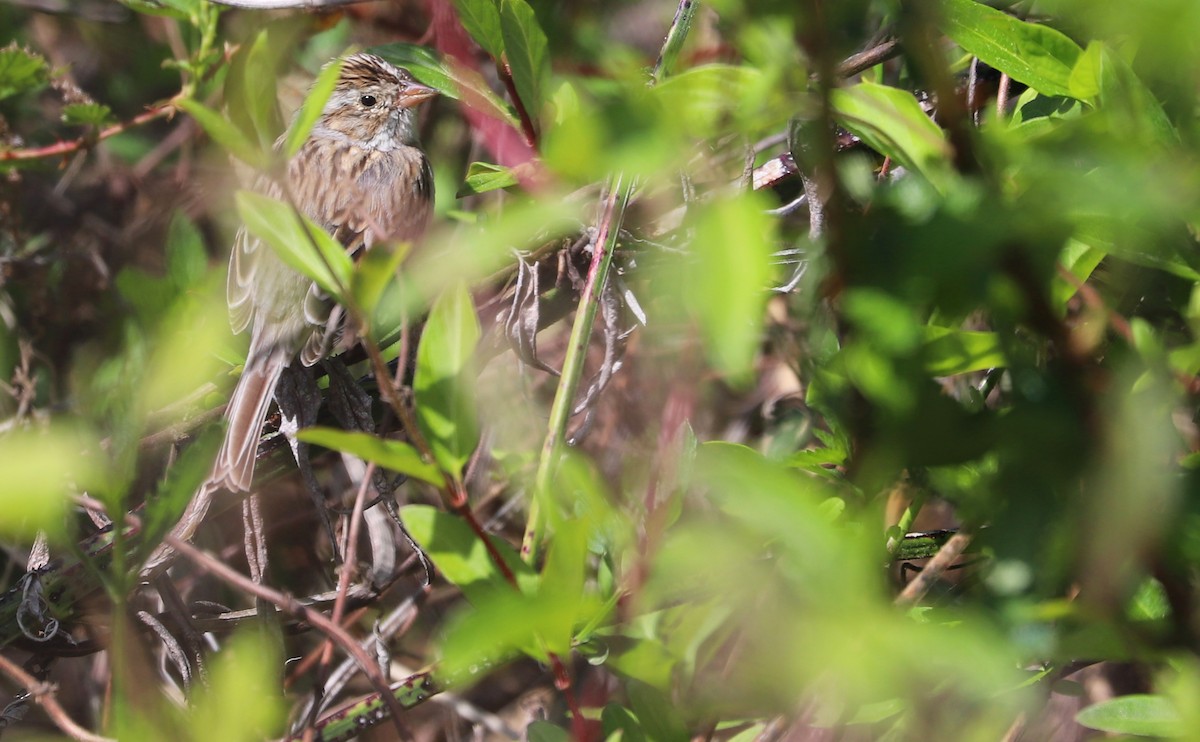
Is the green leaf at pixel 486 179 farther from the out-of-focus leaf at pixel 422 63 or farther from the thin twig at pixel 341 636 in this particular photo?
the thin twig at pixel 341 636

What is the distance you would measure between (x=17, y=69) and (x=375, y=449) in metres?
1.95

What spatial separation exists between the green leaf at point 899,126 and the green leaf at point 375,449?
0.52 meters

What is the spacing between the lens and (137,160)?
337 centimetres

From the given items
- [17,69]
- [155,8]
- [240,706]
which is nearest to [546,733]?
[240,706]

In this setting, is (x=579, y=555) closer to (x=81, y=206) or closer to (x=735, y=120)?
(x=735, y=120)

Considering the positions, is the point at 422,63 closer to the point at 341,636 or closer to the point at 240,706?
the point at 341,636

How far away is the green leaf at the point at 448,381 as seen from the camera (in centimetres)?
114

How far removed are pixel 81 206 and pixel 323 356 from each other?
52.2 inches

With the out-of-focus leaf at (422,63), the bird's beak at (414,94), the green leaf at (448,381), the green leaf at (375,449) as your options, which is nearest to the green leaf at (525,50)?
the out-of-focus leaf at (422,63)

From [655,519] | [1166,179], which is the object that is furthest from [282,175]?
[1166,179]

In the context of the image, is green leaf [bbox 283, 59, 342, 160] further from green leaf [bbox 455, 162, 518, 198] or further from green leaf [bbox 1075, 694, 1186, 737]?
green leaf [bbox 1075, 694, 1186, 737]

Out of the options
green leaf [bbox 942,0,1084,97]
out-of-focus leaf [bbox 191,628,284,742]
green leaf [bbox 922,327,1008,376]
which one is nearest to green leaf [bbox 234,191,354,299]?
out-of-focus leaf [bbox 191,628,284,742]

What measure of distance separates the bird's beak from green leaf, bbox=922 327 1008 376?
95.9 inches

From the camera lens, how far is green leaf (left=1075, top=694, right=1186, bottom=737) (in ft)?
3.70
